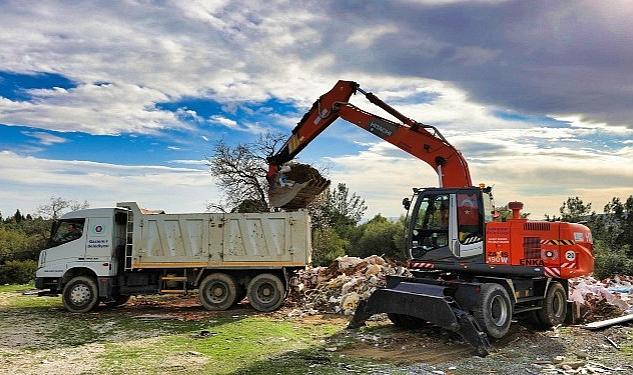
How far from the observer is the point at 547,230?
33.6 feet

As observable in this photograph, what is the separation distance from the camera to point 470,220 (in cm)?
1027

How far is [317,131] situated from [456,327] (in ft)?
21.9

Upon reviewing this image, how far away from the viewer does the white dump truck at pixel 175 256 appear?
1326 centimetres

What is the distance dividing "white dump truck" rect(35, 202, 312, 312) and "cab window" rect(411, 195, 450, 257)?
3252mm

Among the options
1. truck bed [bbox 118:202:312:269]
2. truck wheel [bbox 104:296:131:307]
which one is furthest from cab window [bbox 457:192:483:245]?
truck wheel [bbox 104:296:131:307]

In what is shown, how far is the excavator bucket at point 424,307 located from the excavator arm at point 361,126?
2.60 meters

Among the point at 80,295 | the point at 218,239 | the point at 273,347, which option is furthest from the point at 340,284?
the point at 80,295

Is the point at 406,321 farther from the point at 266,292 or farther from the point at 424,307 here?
the point at 266,292

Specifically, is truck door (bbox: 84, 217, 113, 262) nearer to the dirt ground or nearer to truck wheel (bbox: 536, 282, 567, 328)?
the dirt ground

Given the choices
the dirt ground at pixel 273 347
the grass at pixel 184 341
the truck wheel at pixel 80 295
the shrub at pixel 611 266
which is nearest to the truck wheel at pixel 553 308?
the dirt ground at pixel 273 347

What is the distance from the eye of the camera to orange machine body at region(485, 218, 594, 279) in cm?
1023

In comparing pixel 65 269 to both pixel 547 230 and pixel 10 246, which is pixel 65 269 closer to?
pixel 547 230

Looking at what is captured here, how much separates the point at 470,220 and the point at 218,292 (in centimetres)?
626

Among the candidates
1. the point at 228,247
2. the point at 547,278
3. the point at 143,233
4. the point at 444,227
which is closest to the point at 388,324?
the point at 444,227
